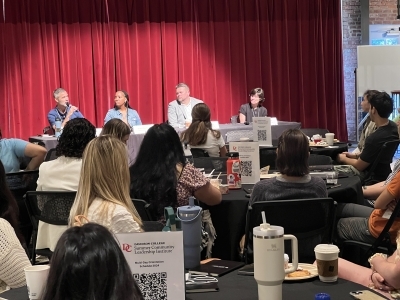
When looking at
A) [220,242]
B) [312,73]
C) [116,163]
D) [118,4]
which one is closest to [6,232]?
[116,163]

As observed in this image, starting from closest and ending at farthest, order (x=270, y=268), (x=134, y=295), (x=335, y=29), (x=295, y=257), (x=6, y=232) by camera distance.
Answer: (x=134, y=295) < (x=270, y=268) < (x=295, y=257) < (x=6, y=232) < (x=335, y=29)

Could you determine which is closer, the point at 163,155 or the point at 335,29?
the point at 163,155

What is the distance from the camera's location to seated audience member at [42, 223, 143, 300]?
1.43 m

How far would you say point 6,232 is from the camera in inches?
101

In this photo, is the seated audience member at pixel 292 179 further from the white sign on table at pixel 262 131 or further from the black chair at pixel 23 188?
the white sign on table at pixel 262 131

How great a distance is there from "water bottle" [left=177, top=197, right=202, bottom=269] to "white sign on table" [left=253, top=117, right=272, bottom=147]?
3654mm

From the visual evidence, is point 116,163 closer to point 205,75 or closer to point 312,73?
point 205,75

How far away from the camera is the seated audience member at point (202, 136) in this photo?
6.44m

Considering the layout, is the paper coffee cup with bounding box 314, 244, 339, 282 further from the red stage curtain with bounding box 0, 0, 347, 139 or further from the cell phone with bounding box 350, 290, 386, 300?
the red stage curtain with bounding box 0, 0, 347, 139

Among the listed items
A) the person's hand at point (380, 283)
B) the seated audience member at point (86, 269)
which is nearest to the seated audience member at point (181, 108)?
the person's hand at point (380, 283)

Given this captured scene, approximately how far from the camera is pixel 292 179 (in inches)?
146

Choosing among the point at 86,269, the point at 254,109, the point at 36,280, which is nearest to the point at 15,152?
the point at 36,280

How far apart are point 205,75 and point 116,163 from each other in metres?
9.01

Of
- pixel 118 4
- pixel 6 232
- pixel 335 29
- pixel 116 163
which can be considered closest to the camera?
pixel 6 232
